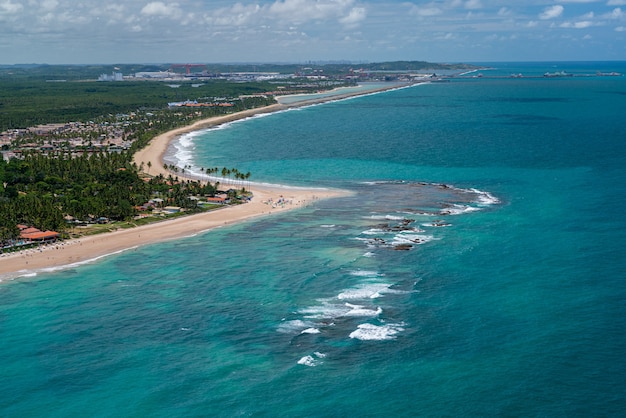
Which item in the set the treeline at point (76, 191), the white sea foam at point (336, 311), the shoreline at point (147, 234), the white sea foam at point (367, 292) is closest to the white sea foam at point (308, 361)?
the white sea foam at point (336, 311)

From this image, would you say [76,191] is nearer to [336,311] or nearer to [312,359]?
[336,311]

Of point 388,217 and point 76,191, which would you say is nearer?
point 388,217

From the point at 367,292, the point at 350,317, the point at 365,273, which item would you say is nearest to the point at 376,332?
the point at 350,317

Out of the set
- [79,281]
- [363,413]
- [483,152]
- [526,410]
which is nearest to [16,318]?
[79,281]

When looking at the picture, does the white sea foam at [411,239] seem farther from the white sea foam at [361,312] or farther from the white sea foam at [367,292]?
the white sea foam at [361,312]

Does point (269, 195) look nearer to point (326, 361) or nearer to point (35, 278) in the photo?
point (35, 278)

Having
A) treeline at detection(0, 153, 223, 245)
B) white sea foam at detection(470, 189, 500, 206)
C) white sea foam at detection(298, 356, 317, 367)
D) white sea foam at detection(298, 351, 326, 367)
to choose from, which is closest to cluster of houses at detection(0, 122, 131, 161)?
treeline at detection(0, 153, 223, 245)
